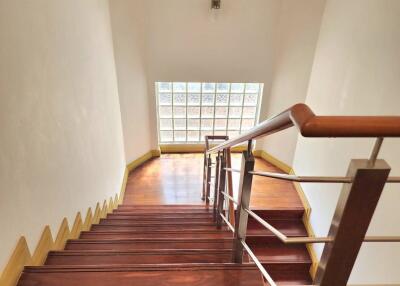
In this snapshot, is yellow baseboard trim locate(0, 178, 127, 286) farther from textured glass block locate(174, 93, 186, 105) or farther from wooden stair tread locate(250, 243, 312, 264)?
textured glass block locate(174, 93, 186, 105)

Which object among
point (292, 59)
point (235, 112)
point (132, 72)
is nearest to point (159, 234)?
point (132, 72)

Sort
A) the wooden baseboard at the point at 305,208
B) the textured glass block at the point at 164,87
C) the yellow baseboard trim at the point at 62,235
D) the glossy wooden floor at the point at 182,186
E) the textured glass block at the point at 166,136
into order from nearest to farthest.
Result: 1. the yellow baseboard trim at the point at 62,235
2. the wooden baseboard at the point at 305,208
3. the glossy wooden floor at the point at 182,186
4. the textured glass block at the point at 164,87
5. the textured glass block at the point at 166,136

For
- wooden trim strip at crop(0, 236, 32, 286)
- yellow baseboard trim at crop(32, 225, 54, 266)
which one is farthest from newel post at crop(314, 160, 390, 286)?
yellow baseboard trim at crop(32, 225, 54, 266)

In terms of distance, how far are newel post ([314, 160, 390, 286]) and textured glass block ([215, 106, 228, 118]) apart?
13.2 ft

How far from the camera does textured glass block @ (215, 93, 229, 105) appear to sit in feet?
14.8

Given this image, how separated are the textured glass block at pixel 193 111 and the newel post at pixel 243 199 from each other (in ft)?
11.8

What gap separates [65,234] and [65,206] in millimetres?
165

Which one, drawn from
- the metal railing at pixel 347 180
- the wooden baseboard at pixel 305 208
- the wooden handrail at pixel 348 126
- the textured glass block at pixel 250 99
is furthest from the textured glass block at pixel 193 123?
the wooden handrail at pixel 348 126

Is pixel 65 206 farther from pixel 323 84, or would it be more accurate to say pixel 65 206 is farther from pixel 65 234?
pixel 323 84

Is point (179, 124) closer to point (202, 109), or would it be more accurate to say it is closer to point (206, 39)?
point (202, 109)

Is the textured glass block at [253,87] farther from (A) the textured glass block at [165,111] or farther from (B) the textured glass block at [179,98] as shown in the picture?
(A) the textured glass block at [165,111]

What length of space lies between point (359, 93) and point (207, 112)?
2771 mm

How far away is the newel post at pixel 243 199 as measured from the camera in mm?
1056

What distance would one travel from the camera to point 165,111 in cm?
464
